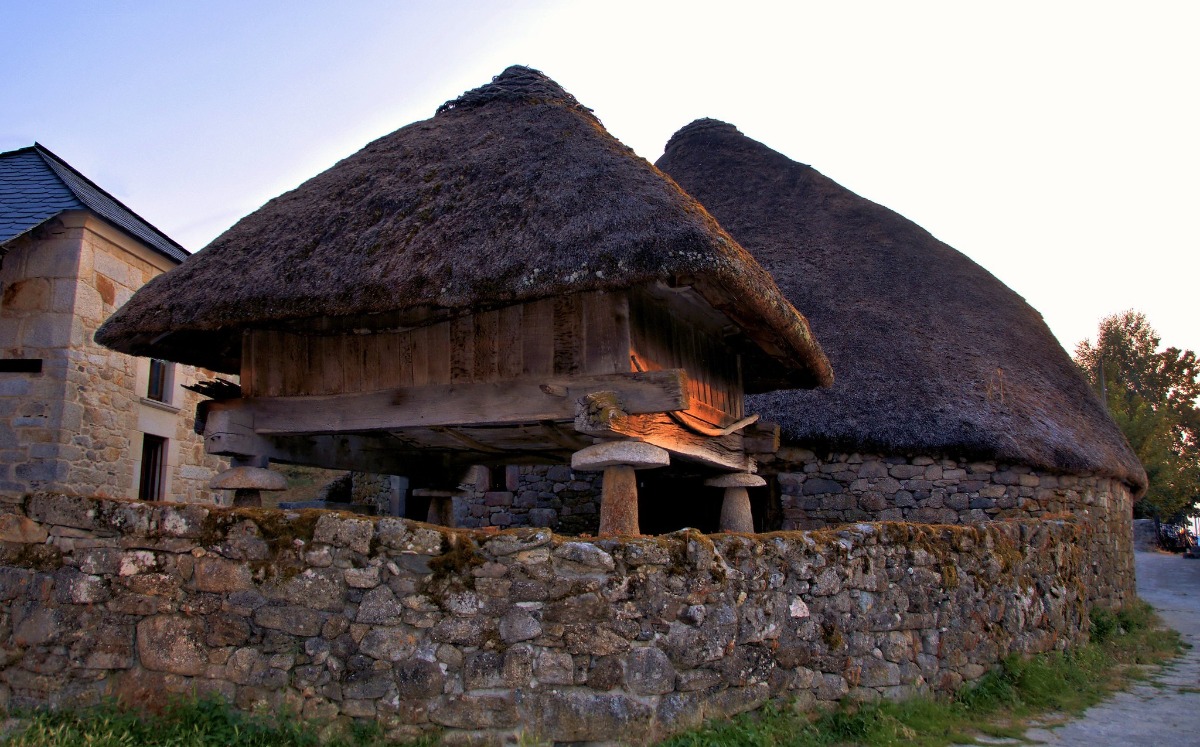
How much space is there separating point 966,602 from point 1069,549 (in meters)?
2.55

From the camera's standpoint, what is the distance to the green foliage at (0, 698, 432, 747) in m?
3.63

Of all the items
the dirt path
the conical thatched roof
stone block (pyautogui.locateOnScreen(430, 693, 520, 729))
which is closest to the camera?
stone block (pyautogui.locateOnScreen(430, 693, 520, 729))

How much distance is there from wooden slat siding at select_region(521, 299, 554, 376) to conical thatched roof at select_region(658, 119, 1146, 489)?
14.5 ft

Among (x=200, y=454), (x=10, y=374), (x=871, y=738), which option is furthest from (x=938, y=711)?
(x=200, y=454)

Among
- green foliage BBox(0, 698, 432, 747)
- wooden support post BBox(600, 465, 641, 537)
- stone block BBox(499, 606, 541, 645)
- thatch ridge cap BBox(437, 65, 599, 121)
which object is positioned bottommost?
green foliage BBox(0, 698, 432, 747)

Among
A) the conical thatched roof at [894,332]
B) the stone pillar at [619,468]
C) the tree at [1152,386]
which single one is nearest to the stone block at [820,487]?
the conical thatched roof at [894,332]

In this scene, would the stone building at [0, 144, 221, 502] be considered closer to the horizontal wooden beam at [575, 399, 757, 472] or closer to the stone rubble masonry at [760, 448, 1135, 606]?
the horizontal wooden beam at [575, 399, 757, 472]

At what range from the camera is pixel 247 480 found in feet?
20.3

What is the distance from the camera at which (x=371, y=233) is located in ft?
19.5

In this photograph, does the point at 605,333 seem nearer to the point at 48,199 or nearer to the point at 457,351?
the point at 457,351

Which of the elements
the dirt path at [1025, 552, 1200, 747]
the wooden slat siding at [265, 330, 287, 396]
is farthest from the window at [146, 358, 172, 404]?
the dirt path at [1025, 552, 1200, 747]

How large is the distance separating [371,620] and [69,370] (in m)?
7.89

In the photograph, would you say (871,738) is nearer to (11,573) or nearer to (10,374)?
(11,573)

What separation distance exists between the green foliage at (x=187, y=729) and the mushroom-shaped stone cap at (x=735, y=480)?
430cm
